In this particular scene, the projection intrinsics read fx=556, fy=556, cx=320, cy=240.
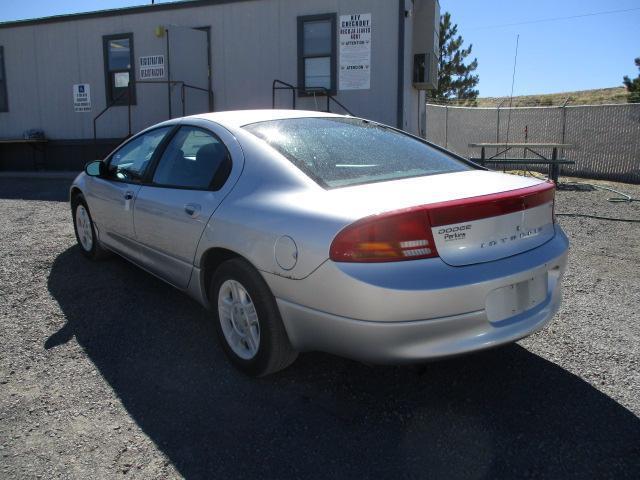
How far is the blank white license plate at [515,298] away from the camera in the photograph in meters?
2.55

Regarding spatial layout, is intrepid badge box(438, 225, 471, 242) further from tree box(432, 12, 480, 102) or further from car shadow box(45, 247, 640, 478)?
tree box(432, 12, 480, 102)

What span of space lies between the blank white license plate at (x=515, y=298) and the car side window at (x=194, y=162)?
166cm

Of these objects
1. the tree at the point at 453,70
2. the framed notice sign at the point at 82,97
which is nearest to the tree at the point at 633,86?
the tree at the point at 453,70

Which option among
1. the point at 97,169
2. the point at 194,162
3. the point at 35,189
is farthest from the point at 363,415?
the point at 35,189

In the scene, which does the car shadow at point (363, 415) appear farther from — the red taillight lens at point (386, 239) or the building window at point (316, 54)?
the building window at point (316, 54)

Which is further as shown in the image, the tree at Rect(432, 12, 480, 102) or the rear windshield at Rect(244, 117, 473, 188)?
the tree at Rect(432, 12, 480, 102)

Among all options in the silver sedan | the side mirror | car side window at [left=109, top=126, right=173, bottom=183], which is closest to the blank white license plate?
the silver sedan

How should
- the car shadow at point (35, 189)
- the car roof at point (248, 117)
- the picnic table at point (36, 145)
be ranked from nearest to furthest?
the car roof at point (248, 117) < the car shadow at point (35, 189) < the picnic table at point (36, 145)

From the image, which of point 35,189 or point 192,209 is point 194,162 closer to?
point 192,209

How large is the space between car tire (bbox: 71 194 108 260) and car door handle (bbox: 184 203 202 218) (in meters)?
2.07

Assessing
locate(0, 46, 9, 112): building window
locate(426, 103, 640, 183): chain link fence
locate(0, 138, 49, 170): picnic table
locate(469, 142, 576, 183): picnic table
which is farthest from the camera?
locate(426, 103, 640, 183): chain link fence

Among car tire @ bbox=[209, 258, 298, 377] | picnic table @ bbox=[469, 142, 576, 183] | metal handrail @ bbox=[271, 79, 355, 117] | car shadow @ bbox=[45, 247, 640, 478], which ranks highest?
metal handrail @ bbox=[271, 79, 355, 117]

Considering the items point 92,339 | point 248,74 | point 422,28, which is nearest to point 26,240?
point 92,339

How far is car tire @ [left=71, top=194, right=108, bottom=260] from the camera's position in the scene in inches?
204
